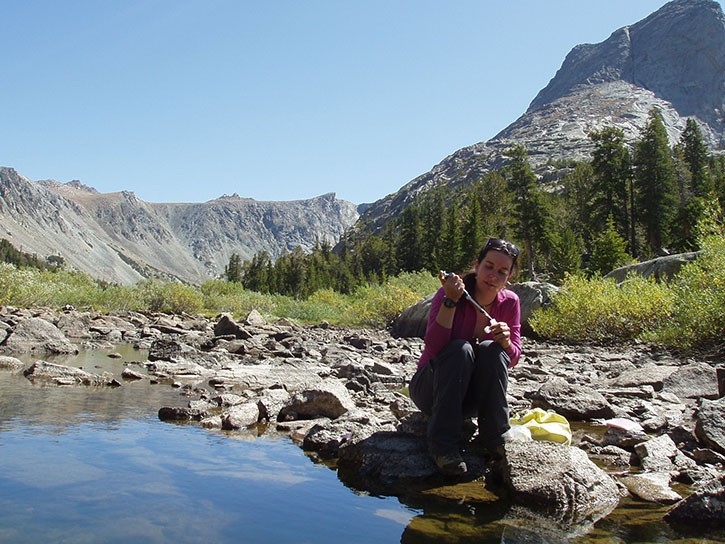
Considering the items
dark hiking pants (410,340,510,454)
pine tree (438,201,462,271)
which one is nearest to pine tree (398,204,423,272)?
pine tree (438,201,462,271)

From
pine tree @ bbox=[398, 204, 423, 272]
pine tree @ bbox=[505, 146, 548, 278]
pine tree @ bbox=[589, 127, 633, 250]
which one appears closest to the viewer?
pine tree @ bbox=[505, 146, 548, 278]

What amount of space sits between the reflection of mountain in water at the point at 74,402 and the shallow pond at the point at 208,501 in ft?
1.84

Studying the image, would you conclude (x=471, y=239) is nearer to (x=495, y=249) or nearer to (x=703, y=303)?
(x=703, y=303)

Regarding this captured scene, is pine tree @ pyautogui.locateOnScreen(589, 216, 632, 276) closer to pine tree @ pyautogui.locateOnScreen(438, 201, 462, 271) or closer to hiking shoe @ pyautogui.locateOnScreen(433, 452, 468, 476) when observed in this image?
pine tree @ pyautogui.locateOnScreen(438, 201, 462, 271)

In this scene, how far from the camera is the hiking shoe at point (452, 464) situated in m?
4.68

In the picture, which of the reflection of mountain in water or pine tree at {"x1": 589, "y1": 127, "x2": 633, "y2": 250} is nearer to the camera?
the reflection of mountain in water

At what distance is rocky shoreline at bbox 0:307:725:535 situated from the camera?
14.2 feet

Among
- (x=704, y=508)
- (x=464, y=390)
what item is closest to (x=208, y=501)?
(x=464, y=390)

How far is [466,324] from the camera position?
5109 millimetres

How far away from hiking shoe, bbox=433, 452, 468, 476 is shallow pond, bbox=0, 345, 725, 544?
13 centimetres

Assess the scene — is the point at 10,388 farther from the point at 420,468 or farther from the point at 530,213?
the point at 530,213

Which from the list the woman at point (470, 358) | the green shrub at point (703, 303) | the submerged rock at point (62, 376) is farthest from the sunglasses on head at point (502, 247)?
the green shrub at point (703, 303)

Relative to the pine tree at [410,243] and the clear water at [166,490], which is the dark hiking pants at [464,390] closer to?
the clear water at [166,490]

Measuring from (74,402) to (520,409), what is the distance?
20.8 ft
